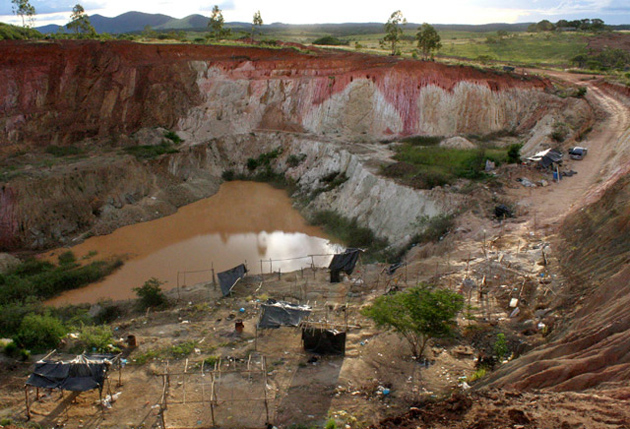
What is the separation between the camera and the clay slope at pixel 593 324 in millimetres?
8859

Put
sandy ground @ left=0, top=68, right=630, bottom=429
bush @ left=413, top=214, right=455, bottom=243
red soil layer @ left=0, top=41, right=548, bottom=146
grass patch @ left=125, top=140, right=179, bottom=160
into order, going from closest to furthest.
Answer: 1. sandy ground @ left=0, top=68, right=630, bottom=429
2. bush @ left=413, top=214, right=455, bottom=243
3. grass patch @ left=125, top=140, right=179, bottom=160
4. red soil layer @ left=0, top=41, right=548, bottom=146

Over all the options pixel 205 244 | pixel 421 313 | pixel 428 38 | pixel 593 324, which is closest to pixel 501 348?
pixel 421 313

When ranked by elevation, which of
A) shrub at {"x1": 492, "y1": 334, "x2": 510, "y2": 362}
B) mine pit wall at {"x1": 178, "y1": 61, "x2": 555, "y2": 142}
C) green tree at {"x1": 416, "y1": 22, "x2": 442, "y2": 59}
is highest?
green tree at {"x1": 416, "y1": 22, "x2": 442, "y2": 59}

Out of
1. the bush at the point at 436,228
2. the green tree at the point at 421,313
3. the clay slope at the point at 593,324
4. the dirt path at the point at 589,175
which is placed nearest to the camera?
the clay slope at the point at 593,324

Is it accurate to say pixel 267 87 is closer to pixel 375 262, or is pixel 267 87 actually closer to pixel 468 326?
pixel 375 262

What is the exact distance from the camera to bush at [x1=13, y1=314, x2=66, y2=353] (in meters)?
15.4

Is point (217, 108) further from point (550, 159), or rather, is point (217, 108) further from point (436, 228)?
point (550, 159)

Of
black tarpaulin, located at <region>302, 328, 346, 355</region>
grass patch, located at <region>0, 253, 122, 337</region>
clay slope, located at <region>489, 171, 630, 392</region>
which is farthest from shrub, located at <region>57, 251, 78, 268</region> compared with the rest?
clay slope, located at <region>489, 171, 630, 392</region>

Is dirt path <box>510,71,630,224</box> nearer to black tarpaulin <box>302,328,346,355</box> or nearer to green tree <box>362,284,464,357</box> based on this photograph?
green tree <box>362,284,464,357</box>

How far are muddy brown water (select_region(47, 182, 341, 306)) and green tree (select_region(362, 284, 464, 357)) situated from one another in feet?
29.2

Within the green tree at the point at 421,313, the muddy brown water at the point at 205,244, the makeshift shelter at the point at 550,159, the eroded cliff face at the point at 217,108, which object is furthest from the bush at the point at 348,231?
the green tree at the point at 421,313

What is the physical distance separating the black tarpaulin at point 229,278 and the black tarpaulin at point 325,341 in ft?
19.4

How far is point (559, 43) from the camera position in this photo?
63219mm

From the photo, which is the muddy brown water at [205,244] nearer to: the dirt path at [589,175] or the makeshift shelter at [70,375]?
the makeshift shelter at [70,375]
